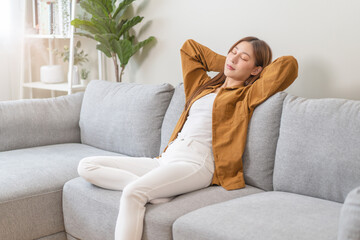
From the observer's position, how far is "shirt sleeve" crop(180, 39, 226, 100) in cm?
242

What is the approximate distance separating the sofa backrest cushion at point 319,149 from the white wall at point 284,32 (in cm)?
44

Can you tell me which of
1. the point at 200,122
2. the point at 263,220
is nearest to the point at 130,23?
the point at 200,122

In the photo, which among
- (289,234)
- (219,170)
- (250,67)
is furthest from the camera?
(250,67)

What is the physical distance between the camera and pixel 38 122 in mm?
2793

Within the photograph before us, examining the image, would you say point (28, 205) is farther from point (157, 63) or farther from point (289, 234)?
point (157, 63)

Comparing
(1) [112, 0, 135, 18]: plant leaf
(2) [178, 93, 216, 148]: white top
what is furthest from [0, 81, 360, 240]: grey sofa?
(1) [112, 0, 135, 18]: plant leaf

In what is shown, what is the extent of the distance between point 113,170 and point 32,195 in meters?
0.41

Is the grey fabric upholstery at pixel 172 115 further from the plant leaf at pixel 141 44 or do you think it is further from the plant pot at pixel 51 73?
the plant pot at pixel 51 73

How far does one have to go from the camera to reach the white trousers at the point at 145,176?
1729 millimetres

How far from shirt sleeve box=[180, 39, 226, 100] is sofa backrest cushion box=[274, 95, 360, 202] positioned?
58cm

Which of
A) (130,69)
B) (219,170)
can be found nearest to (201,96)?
(219,170)

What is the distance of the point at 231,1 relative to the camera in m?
2.70

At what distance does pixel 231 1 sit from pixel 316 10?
22.2 inches

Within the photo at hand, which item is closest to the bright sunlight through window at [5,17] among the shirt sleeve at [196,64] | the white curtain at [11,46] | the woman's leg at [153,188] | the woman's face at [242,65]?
the white curtain at [11,46]
